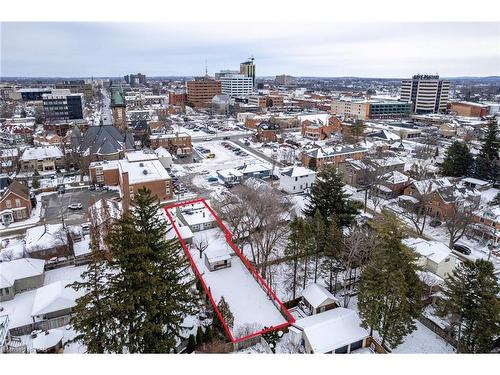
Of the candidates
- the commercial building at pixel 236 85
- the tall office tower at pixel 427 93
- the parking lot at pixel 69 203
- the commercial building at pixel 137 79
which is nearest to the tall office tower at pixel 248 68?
the commercial building at pixel 236 85

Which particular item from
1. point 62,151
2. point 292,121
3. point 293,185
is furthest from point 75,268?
point 292,121

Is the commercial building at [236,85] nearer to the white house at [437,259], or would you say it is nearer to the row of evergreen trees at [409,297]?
the white house at [437,259]

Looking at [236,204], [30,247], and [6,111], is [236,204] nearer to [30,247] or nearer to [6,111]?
[30,247]

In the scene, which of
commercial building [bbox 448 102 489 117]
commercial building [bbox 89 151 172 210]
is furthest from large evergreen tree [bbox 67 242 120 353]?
commercial building [bbox 448 102 489 117]

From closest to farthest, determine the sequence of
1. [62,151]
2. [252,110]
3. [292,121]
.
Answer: [62,151] < [292,121] < [252,110]

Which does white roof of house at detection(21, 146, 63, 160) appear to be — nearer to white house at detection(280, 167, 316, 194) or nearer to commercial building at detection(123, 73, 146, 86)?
white house at detection(280, 167, 316, 194)
